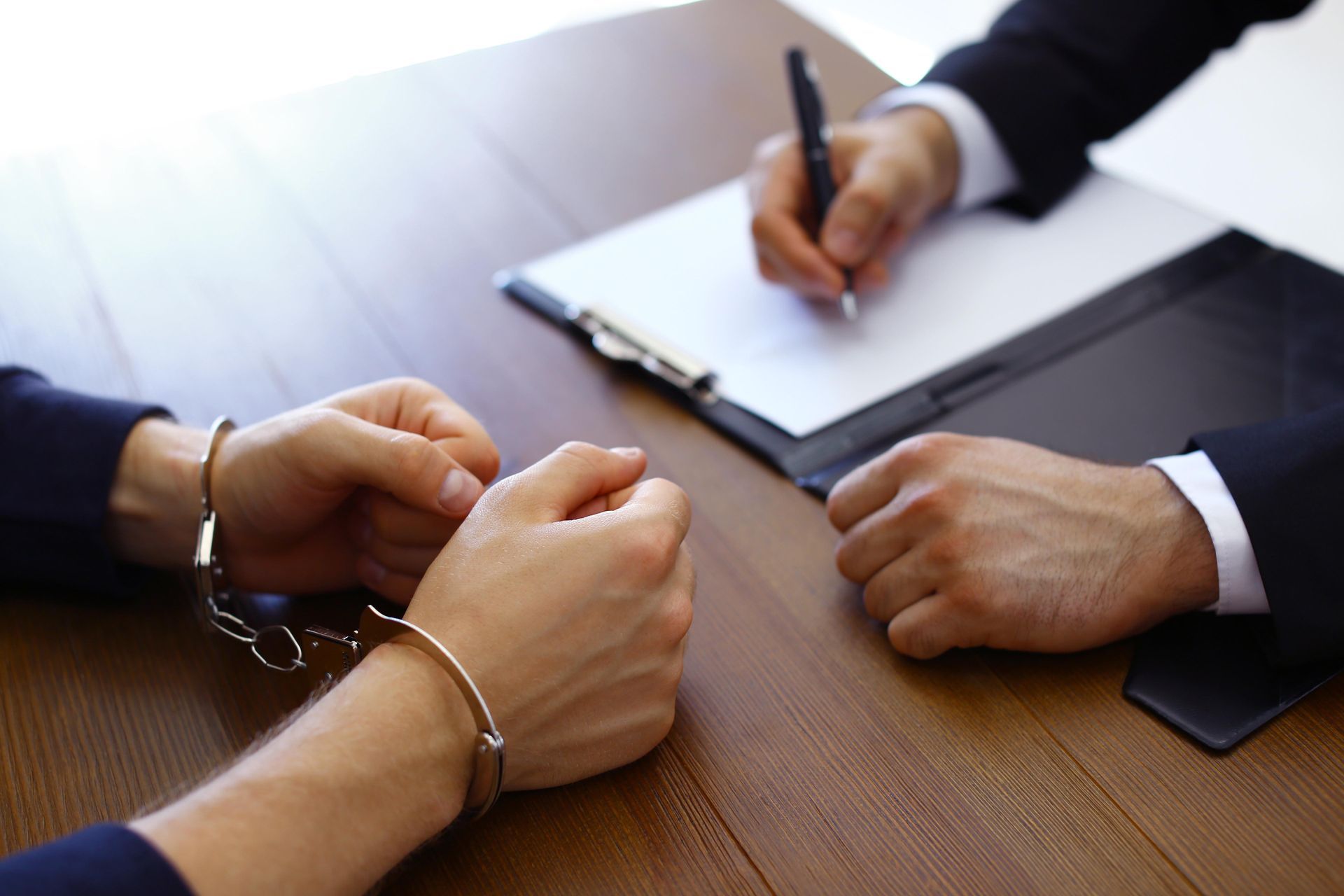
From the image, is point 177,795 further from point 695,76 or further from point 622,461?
point 695,76

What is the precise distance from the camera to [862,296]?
1.03 metres

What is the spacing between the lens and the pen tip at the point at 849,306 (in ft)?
3.26

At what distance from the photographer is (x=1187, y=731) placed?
605 millimetres

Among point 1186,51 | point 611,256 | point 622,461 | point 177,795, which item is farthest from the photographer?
point 1186,51

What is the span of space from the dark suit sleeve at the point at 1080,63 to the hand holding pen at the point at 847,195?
9cm

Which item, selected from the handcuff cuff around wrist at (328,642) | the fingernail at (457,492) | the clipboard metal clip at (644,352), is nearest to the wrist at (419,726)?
the handcuff cuff around wrist at (328,642)

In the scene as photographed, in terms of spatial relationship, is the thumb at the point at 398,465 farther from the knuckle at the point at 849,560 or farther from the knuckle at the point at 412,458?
the knuckle at the point at 849,560

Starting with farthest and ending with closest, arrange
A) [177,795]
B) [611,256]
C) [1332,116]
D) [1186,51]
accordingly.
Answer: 1. [1332,116]
2. [1186,51]
3. [611,256]
4. [177,795]

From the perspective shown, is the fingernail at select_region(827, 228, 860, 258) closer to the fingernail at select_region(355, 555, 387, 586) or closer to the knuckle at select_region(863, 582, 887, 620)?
the knuckle at select_region(863, 582, 887, 620)

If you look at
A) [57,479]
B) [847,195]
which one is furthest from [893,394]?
[57,479]

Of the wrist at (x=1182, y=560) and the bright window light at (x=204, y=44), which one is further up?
the wrist at (x=1182, y=560)

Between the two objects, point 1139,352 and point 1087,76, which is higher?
point 1087,76

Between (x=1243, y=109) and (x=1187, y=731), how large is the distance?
118 inches

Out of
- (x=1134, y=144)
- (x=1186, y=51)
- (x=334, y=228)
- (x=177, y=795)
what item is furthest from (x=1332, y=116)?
(x=177, y=795)
